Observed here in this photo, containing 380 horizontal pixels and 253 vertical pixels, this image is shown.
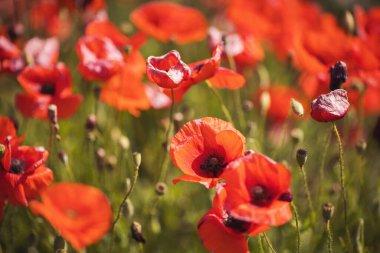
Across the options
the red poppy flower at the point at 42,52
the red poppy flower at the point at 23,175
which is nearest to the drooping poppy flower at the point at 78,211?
the red poppy flower at the point at 23,175

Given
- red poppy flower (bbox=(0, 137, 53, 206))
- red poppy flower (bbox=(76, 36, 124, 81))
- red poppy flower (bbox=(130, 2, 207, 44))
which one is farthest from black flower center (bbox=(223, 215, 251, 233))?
red poppy flower (bbox=(130, 2, 207, 44))

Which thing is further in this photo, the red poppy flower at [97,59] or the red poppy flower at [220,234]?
the red poppy flower at [97,59]

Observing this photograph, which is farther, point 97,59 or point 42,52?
point 42,52

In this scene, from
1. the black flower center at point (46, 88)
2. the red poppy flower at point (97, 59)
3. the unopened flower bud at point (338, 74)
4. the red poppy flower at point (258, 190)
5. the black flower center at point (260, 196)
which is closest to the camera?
the red poppy flower at point (258, 190)

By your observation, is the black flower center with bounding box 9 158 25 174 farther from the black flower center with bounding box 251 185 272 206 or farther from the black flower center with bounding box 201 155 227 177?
the black flower center with bounding box 251 185 272 206

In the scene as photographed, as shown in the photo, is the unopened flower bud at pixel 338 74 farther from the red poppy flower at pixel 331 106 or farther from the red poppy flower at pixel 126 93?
the red poppy flower at pixel 126 93

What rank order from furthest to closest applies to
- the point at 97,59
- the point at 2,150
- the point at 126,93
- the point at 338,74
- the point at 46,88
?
the point at 126,93
the point at 46,88
the point at 97,59
the point at 338,74
the point at 2,150

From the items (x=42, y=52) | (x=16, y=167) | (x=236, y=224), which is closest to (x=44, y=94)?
(x=42, y=52)

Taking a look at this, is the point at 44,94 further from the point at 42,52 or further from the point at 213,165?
the point at 213,165
